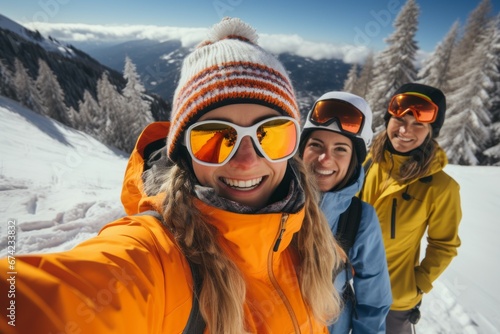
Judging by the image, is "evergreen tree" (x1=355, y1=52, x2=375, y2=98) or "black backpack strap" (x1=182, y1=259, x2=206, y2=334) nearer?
"black backpack strap" (x1=182, y1=259, x2=206, y2=334)

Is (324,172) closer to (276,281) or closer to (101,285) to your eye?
(276,281)

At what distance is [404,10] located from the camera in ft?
53.2

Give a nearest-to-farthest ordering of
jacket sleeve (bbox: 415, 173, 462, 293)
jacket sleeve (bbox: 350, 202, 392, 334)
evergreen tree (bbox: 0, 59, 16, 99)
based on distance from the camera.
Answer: jacket sleeve (bbox: 350, 202, 392, 334)
jacket sleeve (bbox: 415, 173, 462, 293)
evergreen tree (bbox: 0, 59, 16, 99)

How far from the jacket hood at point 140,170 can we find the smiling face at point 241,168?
14.4 inches

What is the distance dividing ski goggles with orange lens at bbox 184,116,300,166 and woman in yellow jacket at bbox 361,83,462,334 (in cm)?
209

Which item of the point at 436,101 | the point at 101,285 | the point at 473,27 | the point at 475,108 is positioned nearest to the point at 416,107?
the point at 436,101

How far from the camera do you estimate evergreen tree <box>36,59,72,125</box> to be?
2894 centimetres

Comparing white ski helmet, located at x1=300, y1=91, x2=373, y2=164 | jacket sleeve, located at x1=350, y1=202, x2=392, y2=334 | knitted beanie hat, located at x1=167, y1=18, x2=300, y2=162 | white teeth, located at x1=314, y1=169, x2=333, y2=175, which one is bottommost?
jacket sleeve, located at x1=350, y1=202, x2=392, y2=334

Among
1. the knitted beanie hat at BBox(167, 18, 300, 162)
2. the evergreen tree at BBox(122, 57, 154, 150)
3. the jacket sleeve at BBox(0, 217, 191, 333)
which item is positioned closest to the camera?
the jacket sleeve at BBox(0, 217, 191, 333)

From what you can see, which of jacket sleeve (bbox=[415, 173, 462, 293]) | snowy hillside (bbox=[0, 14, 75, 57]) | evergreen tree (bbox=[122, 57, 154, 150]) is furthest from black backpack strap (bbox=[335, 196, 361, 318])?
snowy hillside (bbox=[0, 14, 75, 57])

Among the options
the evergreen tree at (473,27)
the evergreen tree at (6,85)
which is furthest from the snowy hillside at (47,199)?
the evergreen tree at (473,27)

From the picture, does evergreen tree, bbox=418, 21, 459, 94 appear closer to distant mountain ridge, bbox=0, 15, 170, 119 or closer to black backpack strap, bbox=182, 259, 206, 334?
black backpack strap, bbox=182, 259, 206, 334

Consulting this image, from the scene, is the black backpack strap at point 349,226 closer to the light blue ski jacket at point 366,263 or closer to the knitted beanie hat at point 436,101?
the light blue ski jacket at point 366,263

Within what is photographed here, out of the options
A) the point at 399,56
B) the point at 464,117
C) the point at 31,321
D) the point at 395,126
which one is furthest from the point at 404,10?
the point at 31,321
